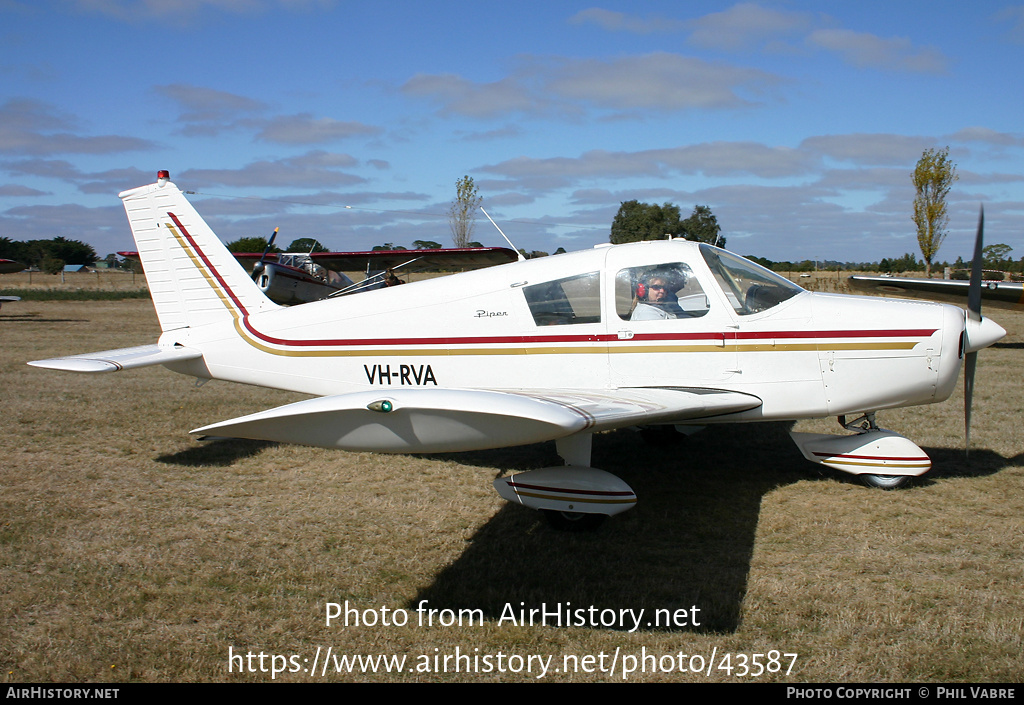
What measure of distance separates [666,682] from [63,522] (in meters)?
4.53

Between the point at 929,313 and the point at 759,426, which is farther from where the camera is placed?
the point at 759,426

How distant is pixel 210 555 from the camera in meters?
4.53

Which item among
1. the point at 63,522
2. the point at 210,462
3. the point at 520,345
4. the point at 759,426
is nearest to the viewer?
the point at 63,522

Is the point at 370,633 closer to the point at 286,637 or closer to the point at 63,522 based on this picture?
the point at 286,637

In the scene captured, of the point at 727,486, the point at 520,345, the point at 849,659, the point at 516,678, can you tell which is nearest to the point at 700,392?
the point at 727,486

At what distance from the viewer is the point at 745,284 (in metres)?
5.57

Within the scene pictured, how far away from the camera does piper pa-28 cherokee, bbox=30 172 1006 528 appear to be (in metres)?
5.11

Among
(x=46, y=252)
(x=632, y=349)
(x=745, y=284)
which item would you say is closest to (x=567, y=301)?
(x=632, y=349)

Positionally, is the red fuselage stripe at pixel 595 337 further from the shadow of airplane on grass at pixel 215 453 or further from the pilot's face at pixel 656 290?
the shadow of airplane on grass at pixel 215 453

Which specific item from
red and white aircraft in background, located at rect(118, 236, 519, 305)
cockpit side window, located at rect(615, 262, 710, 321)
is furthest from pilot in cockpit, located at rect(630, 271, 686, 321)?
red and white aircraft in background, located at rect(118, 236, 519, 305)

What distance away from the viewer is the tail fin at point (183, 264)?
6871 mm

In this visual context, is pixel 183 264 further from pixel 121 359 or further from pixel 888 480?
pixel 888 480

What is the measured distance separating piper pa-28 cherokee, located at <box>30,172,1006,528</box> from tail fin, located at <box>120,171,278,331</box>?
0.53m

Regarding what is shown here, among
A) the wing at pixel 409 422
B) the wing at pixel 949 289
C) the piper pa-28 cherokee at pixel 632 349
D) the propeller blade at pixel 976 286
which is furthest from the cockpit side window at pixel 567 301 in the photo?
the wing at pixel 949 289
